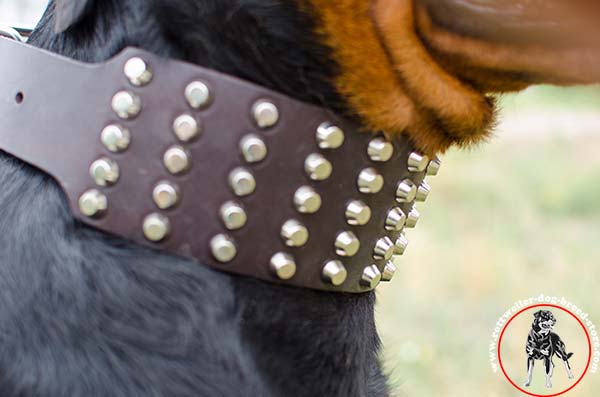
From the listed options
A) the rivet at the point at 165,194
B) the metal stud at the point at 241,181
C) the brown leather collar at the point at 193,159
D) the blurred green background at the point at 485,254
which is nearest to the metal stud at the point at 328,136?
the brown leather collar at the point at 193,159

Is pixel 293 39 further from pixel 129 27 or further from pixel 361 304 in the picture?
pixel 361 304

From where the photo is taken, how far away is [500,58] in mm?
1242

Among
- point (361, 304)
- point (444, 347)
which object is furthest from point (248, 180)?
point (444, 347)

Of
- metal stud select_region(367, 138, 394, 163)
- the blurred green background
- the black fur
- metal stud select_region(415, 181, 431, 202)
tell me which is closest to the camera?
the black fur

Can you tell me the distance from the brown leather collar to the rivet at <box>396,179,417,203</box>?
0.35 feet

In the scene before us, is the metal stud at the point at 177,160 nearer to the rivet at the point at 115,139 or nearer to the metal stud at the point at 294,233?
the rivet at the point at 115,139

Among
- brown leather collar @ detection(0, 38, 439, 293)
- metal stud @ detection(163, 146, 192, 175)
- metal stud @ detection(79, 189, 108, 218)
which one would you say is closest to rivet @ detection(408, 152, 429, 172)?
brown leather collar @ detection(0, 38, 439, 293)

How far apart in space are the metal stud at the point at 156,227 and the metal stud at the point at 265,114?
19 cm

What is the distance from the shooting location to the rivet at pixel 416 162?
130 cm

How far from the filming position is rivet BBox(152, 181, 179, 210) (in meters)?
1.14

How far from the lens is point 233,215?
3.77ft

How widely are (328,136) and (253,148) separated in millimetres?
114

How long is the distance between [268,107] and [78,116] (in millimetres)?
266

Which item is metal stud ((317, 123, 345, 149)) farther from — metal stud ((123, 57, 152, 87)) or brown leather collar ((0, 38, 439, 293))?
metal stud ((123, 57, 152, 87))
